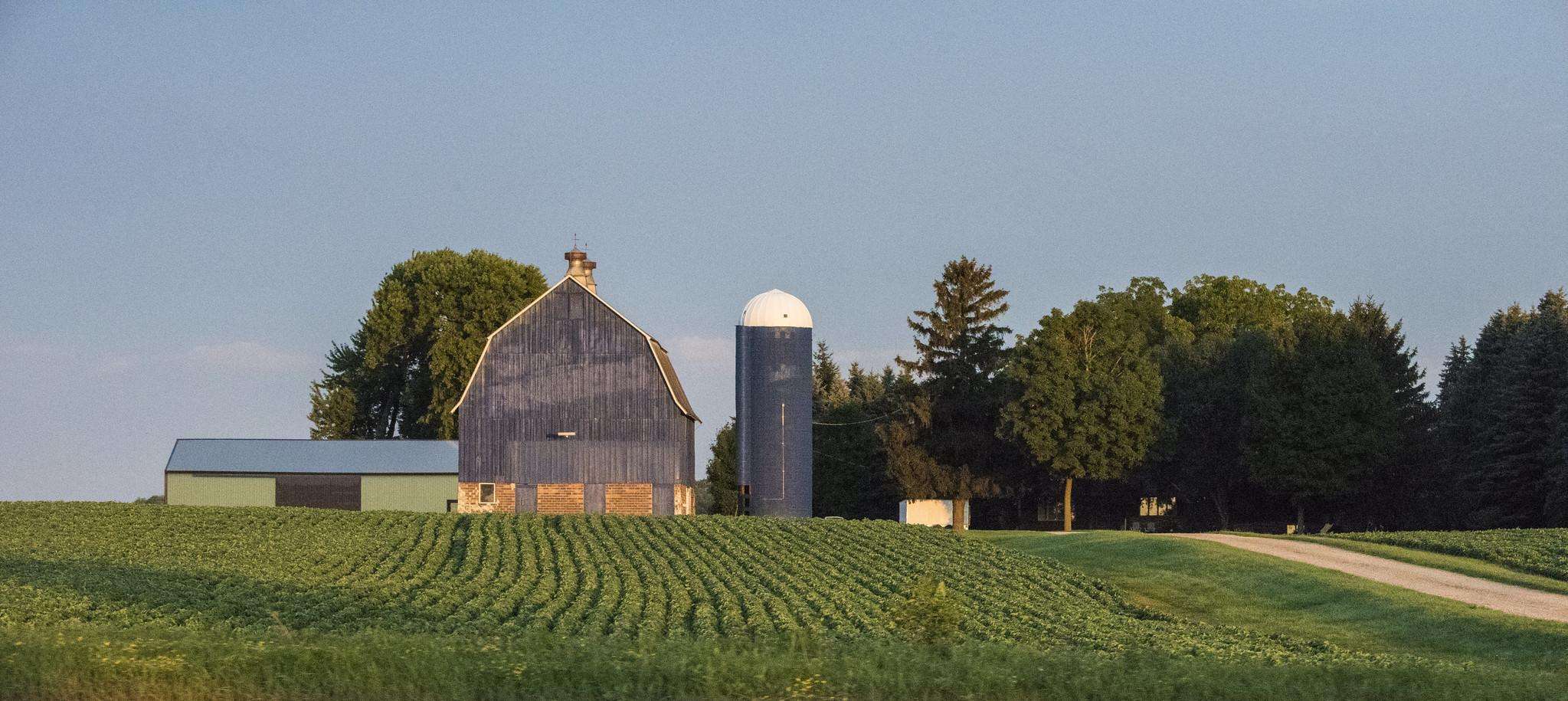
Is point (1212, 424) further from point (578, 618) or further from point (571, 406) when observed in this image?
point (578, 618)

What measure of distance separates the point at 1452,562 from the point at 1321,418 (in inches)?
728

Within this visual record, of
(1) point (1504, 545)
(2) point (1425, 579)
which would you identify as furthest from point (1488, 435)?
(2) point (1425, 579)

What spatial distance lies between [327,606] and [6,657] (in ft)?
32.4

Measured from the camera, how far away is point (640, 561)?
104 ft

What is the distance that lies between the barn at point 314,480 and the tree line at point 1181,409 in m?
9.47

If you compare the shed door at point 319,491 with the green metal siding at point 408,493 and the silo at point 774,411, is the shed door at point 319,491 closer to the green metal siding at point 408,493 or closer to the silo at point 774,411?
the green metal siding at point 408,493

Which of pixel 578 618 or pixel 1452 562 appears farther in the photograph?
pixel 1452 562

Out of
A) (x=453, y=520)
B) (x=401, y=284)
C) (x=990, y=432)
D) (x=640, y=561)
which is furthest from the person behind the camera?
(x=401, y=284)

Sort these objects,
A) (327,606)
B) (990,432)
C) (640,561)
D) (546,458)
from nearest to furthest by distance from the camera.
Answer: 1. (327,606)
2. (640,561)
3. (546,458)
4. (990,432)

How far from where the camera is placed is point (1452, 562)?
106 ft


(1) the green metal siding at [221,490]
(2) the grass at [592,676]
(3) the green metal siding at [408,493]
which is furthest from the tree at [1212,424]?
(2) the grass at [592,676]

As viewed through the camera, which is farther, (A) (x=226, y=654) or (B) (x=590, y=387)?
(B) (x=590, y=387)

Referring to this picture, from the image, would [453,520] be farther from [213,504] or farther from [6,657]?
[6,657]

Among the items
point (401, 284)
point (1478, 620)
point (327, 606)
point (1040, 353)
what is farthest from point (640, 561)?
point (401, 284)
